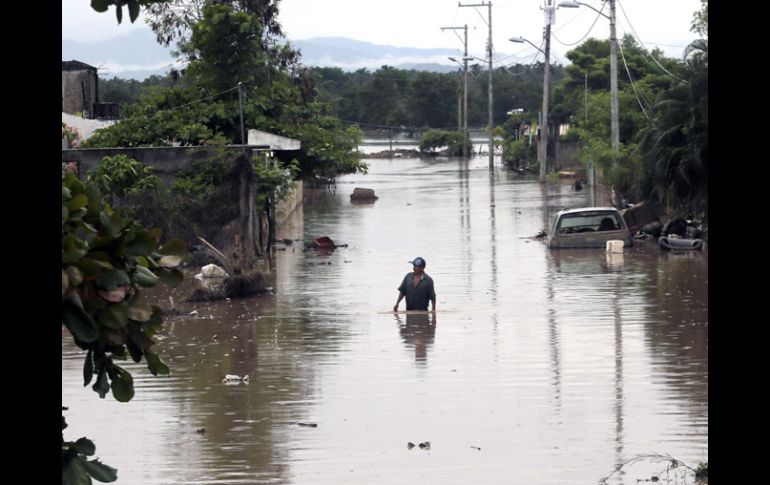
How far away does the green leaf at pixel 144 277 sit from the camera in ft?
18.4

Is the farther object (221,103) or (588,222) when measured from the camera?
(221,103)

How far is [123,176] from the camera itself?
98.8 feet

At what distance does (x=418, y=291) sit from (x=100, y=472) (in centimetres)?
1760

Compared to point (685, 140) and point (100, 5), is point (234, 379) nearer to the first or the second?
point (685, 140)

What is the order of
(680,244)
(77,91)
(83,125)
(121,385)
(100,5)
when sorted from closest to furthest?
1. (100,5)
2. (121,385)
3. (680,244)
4. (83,125)
5. (77,91)

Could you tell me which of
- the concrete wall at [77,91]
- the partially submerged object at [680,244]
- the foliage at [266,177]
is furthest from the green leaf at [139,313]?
the concrete wall at [77,91]

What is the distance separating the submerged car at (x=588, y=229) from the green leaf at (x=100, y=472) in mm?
29650

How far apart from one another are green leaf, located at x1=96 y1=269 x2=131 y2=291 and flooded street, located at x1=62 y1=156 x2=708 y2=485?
672 cm

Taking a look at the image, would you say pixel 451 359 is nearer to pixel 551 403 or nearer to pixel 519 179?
pixel 551 403

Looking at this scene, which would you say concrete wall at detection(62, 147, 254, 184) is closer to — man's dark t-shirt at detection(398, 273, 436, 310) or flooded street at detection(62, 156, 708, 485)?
flooded street at detection(62, 156, 708, 485)

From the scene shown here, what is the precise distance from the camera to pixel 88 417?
14898 mm

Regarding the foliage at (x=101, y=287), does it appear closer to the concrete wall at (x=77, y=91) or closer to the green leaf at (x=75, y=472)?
the green leaf at (x=75, y=472)

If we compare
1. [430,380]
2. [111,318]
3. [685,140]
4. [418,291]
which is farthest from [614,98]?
[111,318]
